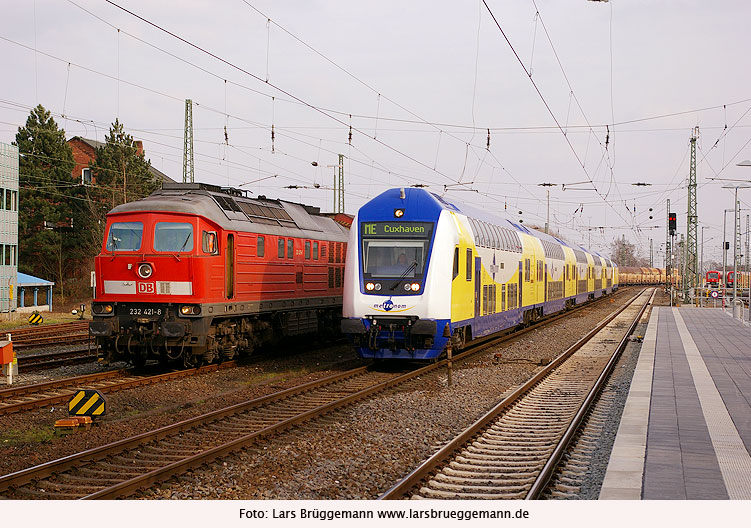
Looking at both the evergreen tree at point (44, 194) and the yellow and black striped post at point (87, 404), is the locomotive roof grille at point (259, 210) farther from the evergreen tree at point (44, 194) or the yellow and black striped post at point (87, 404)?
the evergreen tree at point (44, 194)

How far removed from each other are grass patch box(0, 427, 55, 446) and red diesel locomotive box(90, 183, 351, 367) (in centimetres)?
471

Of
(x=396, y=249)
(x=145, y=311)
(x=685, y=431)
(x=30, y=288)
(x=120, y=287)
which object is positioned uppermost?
(x=396, y=249)

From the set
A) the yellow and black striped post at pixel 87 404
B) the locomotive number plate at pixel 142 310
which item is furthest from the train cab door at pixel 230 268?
the yellow and black striped post at pixel 87 404

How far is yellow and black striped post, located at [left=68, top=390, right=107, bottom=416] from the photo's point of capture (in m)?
11.0

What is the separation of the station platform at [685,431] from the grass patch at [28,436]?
286 inches

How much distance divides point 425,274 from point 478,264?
3292mm

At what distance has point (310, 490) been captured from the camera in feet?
25.5

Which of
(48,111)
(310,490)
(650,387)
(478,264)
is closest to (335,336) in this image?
(478,264)

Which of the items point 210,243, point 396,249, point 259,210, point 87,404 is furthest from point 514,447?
point 259,210

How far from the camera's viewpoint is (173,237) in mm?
15656

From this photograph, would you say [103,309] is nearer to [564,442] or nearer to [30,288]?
[564,442]

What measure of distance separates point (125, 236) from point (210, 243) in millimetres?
1780
